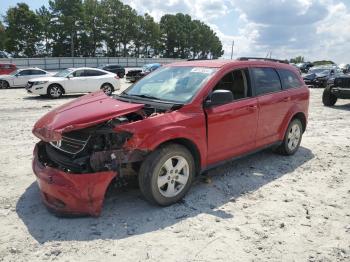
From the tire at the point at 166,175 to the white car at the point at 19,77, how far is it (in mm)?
20229

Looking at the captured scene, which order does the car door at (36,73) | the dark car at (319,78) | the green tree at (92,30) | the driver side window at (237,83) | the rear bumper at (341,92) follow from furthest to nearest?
the green tree at (92,30), the dark car at (319,78), the car door at (36,73), the rear bumper at (341,92), the driver side window at (237,83)

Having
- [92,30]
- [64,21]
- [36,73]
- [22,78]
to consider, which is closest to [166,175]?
[36,73]

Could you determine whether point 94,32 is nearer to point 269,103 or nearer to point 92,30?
point 92,30

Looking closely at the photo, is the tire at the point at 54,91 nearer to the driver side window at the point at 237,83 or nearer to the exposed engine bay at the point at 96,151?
the driver side window at the point at 237,83

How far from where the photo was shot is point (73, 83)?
17.7 metres

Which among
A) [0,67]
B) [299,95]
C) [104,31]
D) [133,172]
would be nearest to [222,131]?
[133,172]

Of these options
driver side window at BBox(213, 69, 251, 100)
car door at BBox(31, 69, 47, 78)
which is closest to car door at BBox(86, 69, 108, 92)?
car door at BBox(31, 69, 47, 78)

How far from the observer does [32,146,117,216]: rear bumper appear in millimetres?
4141

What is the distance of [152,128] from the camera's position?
4395 millimetres


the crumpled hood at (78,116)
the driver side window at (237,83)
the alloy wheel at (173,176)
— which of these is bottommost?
the alloy wheel at (173,176)

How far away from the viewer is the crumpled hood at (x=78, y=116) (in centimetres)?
426

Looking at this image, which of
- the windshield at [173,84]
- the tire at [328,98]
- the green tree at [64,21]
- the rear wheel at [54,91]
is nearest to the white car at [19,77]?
the rear wheel at [54,91]

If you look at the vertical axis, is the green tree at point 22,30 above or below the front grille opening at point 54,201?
above

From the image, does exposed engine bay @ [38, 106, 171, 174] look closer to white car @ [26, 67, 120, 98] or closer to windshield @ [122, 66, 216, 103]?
windshield @ [122, 66, 216, 103]
